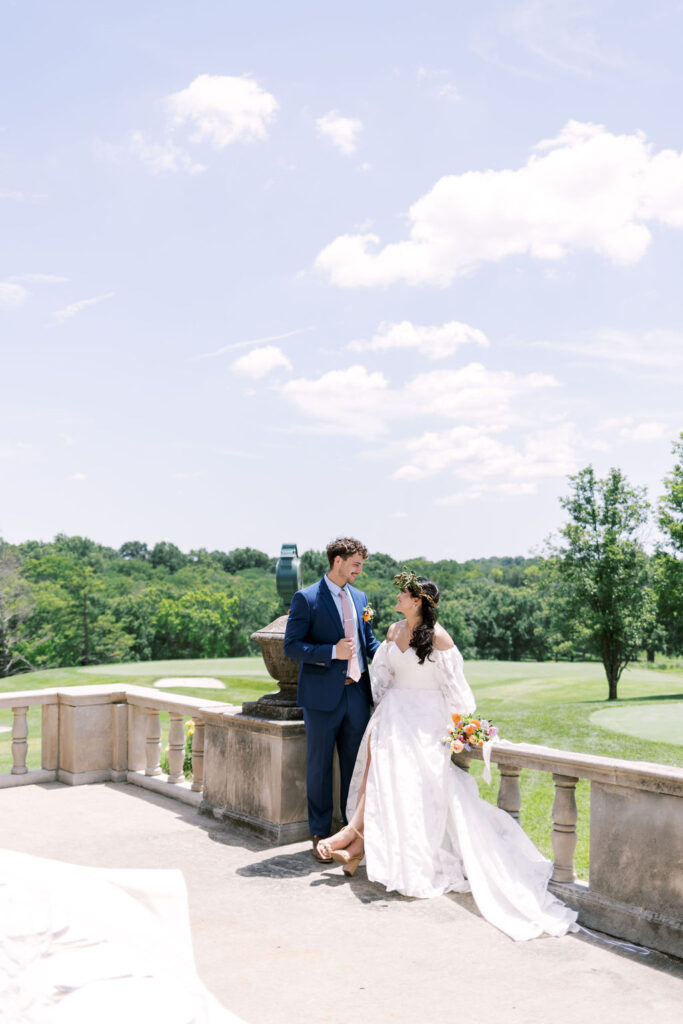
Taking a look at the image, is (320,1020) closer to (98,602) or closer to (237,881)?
(237,881)

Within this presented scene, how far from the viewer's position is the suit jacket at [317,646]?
5.68 meters

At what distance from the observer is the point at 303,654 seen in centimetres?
566

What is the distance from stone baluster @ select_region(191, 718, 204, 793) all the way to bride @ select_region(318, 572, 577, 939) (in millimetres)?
1872

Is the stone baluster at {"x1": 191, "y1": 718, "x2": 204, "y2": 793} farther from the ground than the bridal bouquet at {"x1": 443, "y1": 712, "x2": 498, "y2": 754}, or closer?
closer

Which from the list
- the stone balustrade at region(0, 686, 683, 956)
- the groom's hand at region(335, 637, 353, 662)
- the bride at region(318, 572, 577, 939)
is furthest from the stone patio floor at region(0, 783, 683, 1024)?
the groom's hand at region(335, 637, 353, 662)

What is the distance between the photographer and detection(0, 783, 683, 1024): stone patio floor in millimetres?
3564

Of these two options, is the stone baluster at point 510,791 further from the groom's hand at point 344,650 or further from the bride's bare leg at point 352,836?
the groom's hand at point 344,650

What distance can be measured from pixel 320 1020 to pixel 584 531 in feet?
124

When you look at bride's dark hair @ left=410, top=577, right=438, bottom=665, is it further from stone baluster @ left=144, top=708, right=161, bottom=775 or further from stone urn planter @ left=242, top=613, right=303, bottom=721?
stone baluster @ left=144, top=708, right=161, bottom=775

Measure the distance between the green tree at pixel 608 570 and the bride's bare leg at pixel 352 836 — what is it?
32828 millimetres

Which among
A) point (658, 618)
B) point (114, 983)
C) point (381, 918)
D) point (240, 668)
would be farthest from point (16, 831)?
point (658, 618)

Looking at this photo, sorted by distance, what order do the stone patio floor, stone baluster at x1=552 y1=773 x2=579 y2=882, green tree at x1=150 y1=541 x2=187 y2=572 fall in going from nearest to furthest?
1. the stone patio floor
2. stone baluster at x1=552 y1=773 x2=579 y2=882
3. green tree at x1=150 y1=541 x2=187 y2=572

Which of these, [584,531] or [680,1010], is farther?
[584,531]

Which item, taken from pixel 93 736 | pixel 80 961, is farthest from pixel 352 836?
pixel 93 736
